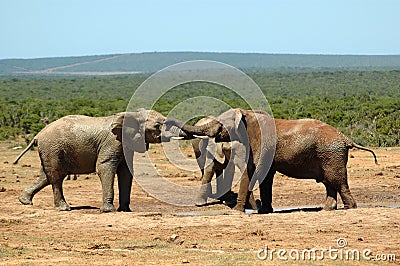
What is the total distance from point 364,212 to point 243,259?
373 cm

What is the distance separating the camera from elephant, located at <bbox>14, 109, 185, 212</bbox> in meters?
13.3

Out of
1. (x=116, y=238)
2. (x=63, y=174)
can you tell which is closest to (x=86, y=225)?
(x=116, y=238)

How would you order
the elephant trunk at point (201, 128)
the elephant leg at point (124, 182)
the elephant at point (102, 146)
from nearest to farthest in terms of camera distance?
1. the elephant trunk at point (201, 128)
2. the elephant at point (102, 146)
3. the elephant leg at point (124, 182)

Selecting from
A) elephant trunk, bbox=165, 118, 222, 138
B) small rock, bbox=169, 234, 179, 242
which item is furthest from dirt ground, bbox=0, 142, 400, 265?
elephant trunk, bbox=165, 118, 222, 138

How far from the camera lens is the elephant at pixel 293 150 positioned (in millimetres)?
13086

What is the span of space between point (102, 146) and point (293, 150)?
10.6 feet

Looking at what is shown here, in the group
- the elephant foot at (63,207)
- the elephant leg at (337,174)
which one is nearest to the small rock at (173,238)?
the elephant leg at (337,174)

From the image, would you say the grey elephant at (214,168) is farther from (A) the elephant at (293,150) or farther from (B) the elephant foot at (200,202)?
(A) the elephant at (293,150)

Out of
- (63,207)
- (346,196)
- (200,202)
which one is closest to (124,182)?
(63,207)

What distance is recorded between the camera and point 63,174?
550 inches

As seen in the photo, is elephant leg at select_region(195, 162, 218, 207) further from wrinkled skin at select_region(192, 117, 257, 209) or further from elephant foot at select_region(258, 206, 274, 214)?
elephant foot at select_region(258, 206, 274, 214)

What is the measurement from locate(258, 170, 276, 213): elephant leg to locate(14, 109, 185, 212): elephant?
5.98 ft

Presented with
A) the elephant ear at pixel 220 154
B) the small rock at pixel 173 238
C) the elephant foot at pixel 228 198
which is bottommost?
the elephant foot at pixel 228 198

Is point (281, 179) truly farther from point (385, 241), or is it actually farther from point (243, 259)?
point (243, 259)
